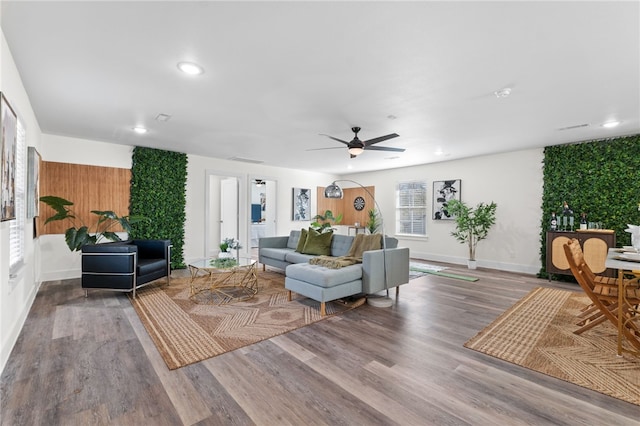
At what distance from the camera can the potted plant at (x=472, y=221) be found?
6.22 metres

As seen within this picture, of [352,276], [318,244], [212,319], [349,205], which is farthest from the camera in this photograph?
[349,205]

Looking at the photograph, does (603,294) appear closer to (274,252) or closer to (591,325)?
(591,325)

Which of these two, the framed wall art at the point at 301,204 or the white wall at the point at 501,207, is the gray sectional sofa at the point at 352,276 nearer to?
the white wall at the point at 501,207

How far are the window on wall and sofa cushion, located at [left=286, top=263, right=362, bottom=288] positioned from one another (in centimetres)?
456

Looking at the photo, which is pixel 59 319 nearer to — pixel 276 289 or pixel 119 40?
pixel 276 289

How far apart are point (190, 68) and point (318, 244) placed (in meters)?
3.50

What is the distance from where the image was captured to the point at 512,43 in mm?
2182

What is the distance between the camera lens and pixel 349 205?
948 centimetres

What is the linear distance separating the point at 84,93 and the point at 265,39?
242cm

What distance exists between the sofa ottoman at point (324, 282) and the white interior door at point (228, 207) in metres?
4.26

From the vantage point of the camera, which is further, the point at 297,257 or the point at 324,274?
the point at 297,257

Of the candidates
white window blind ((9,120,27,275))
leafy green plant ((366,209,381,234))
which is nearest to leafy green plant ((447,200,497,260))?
leafy green plant ((366,209,381,234))

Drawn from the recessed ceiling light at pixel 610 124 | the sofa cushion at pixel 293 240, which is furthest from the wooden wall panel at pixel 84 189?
the recessed ceiling light at pixel 610 124

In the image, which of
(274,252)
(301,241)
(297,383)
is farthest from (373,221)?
(297,383)
